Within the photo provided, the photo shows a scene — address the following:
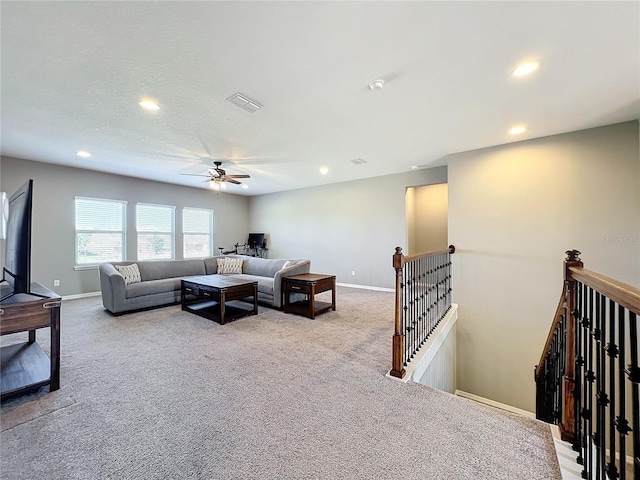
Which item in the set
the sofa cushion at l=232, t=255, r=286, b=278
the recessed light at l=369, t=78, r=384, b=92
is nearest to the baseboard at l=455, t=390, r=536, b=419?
the sofa cushion at l=232, t=255, r=286, b=278

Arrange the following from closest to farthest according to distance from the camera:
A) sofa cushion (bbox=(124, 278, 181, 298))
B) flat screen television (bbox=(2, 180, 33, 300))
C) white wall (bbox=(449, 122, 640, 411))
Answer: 1. flat screen television (bbox=(2, 180, 33, 300))
2. white wall (bbox=(449, 122, 640, 411))
3. sofa cushion (bbox=(124, 278, 181, 298))

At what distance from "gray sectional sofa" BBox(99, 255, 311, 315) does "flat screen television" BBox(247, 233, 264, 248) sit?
257 centimetres

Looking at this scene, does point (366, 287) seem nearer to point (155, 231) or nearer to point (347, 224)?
point (347, 224)

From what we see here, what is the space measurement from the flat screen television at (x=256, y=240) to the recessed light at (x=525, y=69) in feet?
23.7

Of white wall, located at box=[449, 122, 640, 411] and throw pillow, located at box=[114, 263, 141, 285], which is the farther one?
throw pillow, located at box=[114, 263, 141, 285]

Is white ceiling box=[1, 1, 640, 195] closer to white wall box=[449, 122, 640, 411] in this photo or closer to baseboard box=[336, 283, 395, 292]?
white wall box=[449, 122, 640, 411]

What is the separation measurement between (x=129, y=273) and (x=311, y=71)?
448 centimetres

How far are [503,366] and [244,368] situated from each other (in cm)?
389

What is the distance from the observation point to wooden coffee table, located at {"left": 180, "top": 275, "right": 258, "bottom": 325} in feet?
12.9

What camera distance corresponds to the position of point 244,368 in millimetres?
2584

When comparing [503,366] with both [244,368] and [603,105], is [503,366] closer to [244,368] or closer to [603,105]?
[603,105]

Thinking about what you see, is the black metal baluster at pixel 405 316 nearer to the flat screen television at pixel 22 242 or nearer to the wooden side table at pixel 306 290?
the wooden side table at pixel 306 290

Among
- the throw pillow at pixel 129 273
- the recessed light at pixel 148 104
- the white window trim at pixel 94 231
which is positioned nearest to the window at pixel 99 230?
the white window trim at pixel 94 231

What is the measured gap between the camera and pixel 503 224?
13.5 feet
